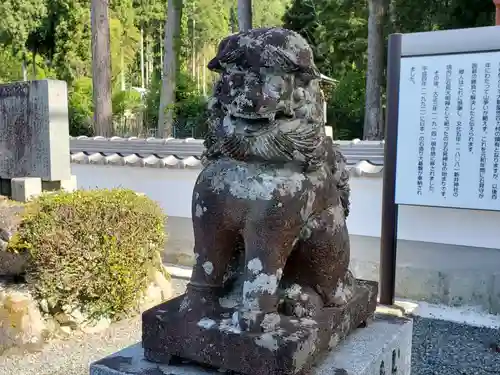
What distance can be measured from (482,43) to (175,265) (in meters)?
3.83

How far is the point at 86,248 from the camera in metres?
3.92

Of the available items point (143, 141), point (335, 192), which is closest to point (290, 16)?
point (143, 141)

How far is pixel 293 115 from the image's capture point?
5.14ft

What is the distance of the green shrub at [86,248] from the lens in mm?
3834

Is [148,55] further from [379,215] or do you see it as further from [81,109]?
[379,215]

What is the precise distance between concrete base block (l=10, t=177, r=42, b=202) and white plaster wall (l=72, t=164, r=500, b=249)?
116 cm

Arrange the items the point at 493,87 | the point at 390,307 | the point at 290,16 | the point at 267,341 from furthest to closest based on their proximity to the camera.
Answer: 1. the point at 290,16
2. the point at 390,307
3. the point at 493,87
4. the point at 267,341

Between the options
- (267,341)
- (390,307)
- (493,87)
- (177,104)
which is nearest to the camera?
(267,341)

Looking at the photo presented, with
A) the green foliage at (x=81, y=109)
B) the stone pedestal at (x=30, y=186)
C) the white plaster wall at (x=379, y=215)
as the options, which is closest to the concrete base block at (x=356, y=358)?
the white plaster wall at (x=379, y=215)

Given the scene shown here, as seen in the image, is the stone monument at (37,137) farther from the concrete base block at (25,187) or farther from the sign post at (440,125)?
the sign post at (440,125)

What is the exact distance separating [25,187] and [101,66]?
189 inches

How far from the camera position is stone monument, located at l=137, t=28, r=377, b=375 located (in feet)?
4.99

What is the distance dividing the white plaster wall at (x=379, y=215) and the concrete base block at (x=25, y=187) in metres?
1.16

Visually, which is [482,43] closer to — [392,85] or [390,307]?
[392,85]
